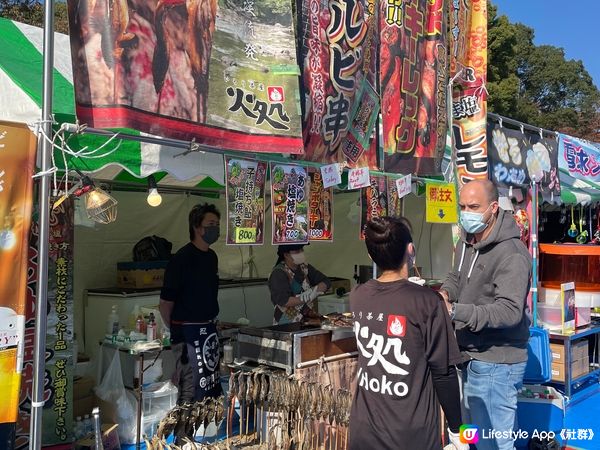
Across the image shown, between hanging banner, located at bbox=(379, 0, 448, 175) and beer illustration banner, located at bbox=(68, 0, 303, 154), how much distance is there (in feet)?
4.79

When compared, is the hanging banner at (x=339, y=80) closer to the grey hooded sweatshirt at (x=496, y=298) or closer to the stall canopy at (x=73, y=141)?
the stall canopy at (x=73, y=141)

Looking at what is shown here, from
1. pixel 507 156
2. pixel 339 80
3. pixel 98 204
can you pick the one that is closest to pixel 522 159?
pixel 507 156

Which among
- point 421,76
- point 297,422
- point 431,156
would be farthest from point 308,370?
point 421,76

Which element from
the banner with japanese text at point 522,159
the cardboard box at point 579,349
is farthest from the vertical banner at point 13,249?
the cardboard box at point 579,349

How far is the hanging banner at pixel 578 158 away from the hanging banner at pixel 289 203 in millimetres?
5480

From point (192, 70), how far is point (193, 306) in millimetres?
1759

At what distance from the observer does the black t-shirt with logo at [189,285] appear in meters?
3.94

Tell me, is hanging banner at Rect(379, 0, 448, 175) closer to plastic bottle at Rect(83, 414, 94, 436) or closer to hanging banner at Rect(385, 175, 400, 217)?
hanging banner at Rect(385, 175, 400, 217)

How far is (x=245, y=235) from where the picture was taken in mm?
3705

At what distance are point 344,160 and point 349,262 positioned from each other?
396 cm

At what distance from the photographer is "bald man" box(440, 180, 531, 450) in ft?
8.85

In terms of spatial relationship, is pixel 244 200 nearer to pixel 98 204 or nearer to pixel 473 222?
pixel 98 204

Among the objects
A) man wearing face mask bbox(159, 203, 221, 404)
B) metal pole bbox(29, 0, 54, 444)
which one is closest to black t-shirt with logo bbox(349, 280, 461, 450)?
metal pole bbox(29, 0, 54, 444)

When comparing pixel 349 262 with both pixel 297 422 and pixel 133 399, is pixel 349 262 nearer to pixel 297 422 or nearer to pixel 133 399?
pixel 133 399
